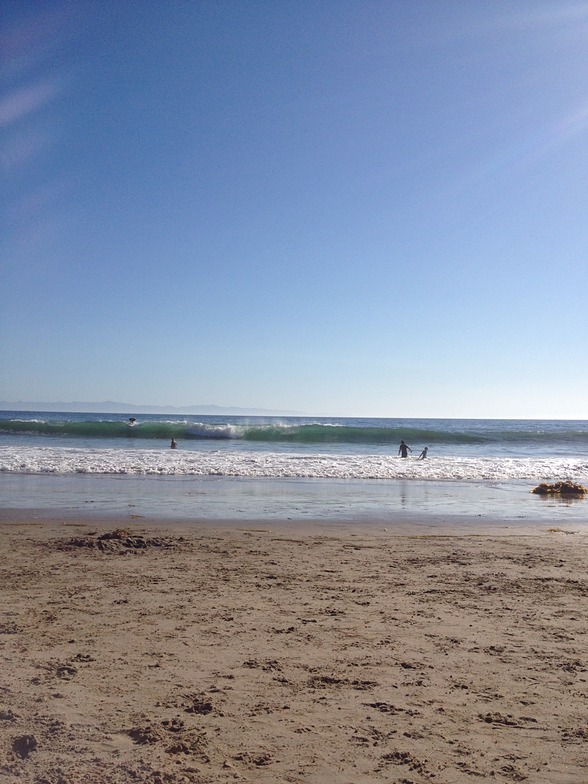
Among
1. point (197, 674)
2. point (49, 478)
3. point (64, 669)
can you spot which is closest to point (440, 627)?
point (197, 674)

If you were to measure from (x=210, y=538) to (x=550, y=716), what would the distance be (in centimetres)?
642

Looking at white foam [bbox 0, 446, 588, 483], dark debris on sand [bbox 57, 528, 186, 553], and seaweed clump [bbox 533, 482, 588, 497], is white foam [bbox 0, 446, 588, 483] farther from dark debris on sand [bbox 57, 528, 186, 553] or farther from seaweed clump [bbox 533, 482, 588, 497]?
dark debris on sand [bbox 57, 528, 186, 553]

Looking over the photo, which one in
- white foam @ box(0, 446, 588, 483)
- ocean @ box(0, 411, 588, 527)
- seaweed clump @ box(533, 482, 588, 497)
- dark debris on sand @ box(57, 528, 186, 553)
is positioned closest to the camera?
dark debris on sand @ box(57, 528, 186, 553)

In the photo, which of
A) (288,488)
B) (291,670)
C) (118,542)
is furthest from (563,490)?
(291,670)

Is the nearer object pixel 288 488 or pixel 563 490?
pixel 563 490

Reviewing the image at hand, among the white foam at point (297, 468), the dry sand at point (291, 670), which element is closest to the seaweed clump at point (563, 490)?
the white foam at point (297, 468)

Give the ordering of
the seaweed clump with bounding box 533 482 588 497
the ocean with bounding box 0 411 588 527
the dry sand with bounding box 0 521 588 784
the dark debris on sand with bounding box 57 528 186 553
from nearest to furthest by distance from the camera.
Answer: the dry sand with bounding box 0 521 588 784 < the dark debris on sand with bounding box 57 528 186 553 < the ocean with bounding box 0 411 588 527 < the seaweed clump with bounding box 533 482 588 497

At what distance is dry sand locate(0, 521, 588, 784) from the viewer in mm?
3270

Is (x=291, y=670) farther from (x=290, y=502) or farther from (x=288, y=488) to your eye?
(x=288, y=488)

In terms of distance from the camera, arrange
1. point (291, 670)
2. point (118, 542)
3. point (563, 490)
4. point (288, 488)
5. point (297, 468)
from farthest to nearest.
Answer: point (297, 468)
point (288, 488)
point (563, 490)
point (118, 542)
point (291, 670)

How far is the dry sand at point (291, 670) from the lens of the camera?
327cm

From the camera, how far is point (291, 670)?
4.46 m

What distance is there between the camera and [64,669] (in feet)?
14.3

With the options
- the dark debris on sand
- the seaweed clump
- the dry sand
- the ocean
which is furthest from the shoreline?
the dry sand
